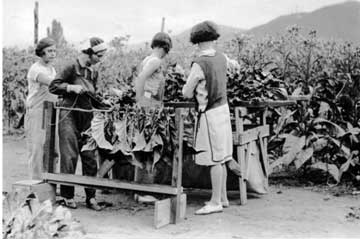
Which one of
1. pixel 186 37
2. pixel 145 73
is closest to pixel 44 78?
pixel 145 73

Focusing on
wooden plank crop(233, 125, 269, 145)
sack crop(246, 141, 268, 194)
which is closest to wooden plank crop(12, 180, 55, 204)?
wooden plank crop(233, 125, 269, 145)

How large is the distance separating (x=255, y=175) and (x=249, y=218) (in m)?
0.89

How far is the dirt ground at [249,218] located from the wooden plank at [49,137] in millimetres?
531

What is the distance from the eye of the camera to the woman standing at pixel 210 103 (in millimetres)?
5781

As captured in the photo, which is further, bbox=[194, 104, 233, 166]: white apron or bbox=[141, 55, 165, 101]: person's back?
bbox=[141, 55, 165, 101]: person's back

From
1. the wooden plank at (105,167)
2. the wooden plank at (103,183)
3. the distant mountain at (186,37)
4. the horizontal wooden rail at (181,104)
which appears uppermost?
the distant mountain at (186,37)

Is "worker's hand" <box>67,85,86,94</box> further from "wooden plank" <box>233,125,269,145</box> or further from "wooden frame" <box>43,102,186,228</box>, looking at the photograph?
"wooden plank" <box>233,125,269,145</box>

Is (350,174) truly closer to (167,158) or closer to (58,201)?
(167,158)

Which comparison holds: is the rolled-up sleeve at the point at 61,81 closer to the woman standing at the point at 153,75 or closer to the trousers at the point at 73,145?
the trousers at the point at 73,145

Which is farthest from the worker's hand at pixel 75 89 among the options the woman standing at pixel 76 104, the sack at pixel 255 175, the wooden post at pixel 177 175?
the sack at pixel 255 175

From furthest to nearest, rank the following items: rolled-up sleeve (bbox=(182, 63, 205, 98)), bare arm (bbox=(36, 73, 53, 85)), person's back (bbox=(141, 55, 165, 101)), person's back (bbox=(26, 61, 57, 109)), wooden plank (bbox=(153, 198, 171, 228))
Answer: person's back (bbox=(26, 61, 57, 109))
bare arm (bbox=(36, 73, 53, 85))
person's back (bbox=(141, 55, 165, 101))
rolled-up sleeve (bbox=(182, 63, 205, 98))
wooden plank (bbox=(153, 198, 171, 228))

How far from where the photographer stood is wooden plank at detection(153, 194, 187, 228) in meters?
5.38

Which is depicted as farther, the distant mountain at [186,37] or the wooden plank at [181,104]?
the distant mountain at [186,37]

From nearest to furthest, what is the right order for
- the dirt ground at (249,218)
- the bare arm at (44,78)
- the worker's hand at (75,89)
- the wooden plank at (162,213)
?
the dirt ground at (249,218) → the wooden plank at (162,213) → the worker's hand at (75,89) → the bare arm at (44,78)
